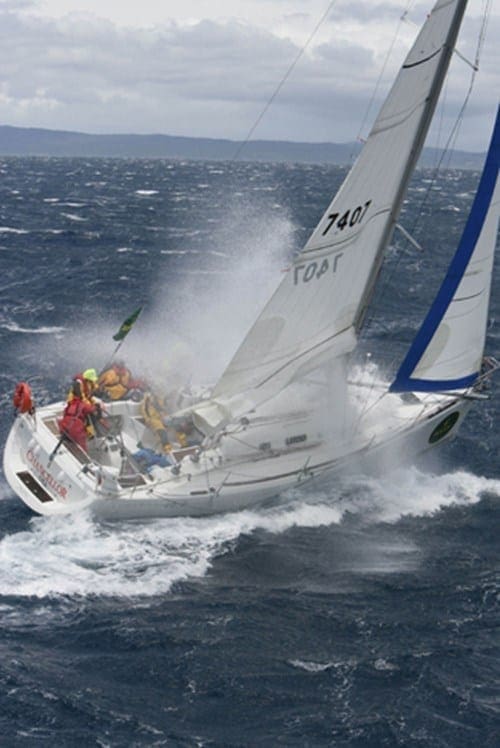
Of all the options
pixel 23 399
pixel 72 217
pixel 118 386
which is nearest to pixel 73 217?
pixel 72 217

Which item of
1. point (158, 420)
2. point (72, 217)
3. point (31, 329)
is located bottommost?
point (31, 329)

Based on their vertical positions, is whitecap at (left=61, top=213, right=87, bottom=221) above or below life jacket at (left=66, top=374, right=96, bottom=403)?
above

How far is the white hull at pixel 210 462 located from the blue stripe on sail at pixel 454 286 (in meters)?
1.47

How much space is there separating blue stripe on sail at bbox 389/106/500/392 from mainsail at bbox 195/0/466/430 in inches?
53.7

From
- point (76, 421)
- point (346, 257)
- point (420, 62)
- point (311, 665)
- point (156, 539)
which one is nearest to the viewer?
point (311, 665)

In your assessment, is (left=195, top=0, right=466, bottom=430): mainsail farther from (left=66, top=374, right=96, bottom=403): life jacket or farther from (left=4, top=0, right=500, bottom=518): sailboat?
(left=66, top=374, right=96, bottom=403): life jacket

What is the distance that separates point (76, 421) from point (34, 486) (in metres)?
1.69

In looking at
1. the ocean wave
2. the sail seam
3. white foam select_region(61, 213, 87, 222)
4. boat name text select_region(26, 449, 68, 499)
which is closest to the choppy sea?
boat name text select_region(26, 449, 68, 499)

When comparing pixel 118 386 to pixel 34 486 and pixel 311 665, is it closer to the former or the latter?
pixel 34 486

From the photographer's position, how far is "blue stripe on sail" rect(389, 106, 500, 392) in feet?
62.6

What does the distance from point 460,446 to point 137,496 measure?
9.95 meters

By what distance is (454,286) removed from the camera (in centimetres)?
2014

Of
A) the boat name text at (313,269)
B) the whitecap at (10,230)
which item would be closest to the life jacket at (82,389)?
the boat name text at (313,269)

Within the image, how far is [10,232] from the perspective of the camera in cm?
5753
